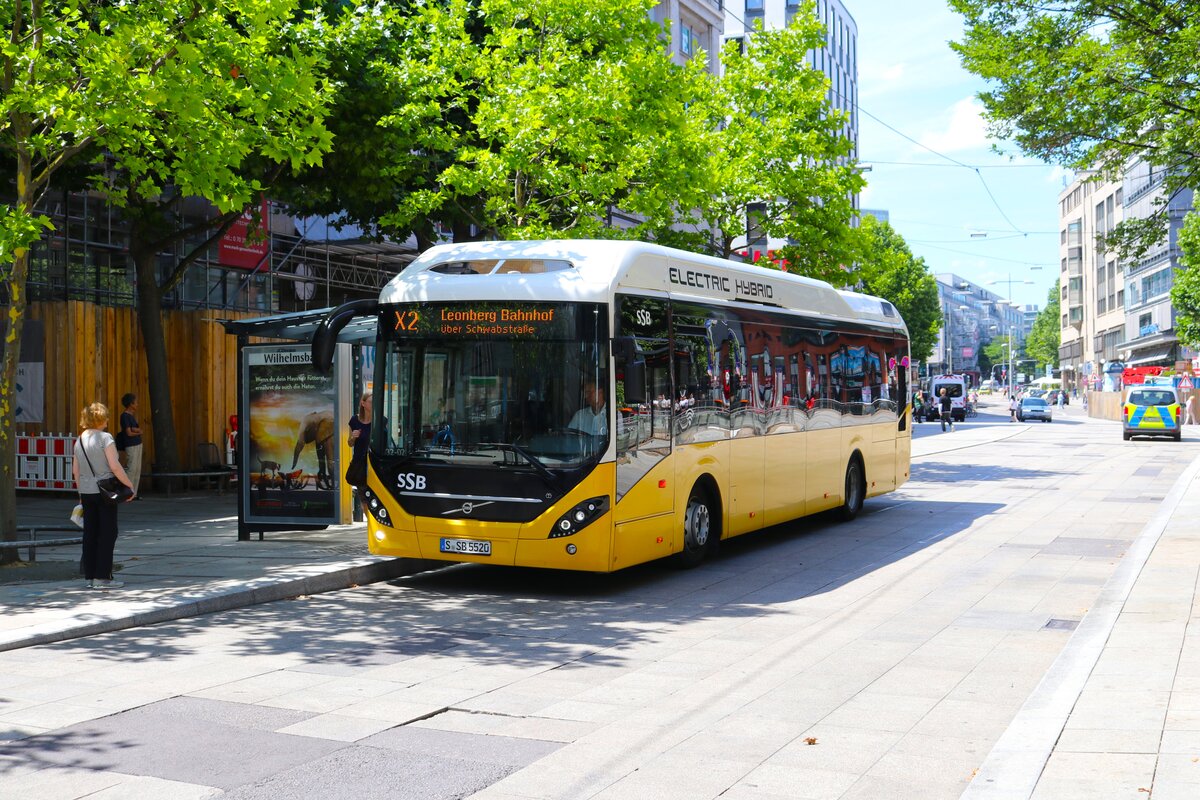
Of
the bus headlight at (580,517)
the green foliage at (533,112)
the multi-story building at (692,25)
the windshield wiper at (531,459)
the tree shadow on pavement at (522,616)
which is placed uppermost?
the multi-story building at (692,25)

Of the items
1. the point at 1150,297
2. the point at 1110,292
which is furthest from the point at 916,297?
the point at 1110,292

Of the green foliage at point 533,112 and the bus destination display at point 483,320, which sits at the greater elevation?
the green foliage at point 533,112

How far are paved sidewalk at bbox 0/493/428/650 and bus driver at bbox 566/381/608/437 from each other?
2.84 metres

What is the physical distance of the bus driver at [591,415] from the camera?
1038cm

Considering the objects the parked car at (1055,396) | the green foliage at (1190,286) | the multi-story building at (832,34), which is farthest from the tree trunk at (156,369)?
the parked car at (1055,396)

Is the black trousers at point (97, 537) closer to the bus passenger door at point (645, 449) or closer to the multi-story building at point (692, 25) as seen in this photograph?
the bus passenger door at point (645, 449)

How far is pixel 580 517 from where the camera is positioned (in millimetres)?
10328

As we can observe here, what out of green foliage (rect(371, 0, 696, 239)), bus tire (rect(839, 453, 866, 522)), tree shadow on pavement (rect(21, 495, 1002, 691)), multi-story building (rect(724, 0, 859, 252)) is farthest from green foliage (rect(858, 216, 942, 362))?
tree shadow on pavement (rect(21, 495, 1002, 691))

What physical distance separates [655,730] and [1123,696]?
2.51m

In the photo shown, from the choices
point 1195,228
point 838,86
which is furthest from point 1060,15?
point 838,86

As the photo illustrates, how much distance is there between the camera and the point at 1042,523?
1689 cm

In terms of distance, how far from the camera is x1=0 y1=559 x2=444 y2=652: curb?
8758 mm

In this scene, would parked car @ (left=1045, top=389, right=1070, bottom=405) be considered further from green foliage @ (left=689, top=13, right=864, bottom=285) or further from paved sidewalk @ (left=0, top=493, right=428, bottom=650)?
paved sidewalk @ (left=0, top=493, right=428, bottom=650)

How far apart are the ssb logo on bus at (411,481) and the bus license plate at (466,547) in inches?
20.5
